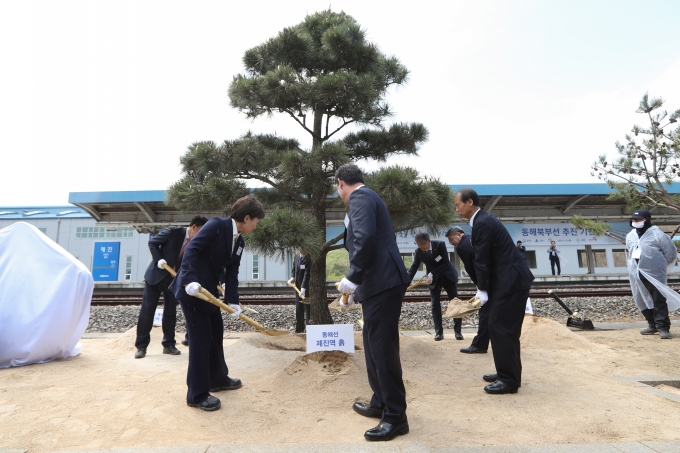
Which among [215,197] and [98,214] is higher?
[98,214]

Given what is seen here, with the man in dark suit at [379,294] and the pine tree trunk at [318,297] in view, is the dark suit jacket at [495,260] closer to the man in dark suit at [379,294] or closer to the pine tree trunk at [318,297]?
the man in dark suit at [379,294]

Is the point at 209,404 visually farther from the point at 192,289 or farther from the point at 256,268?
the point at 256,268

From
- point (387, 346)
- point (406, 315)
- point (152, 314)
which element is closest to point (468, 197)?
point (387, 346)

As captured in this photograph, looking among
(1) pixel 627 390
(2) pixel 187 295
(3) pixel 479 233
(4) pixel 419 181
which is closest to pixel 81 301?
(2) pixel 187 295

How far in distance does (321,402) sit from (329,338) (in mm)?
828

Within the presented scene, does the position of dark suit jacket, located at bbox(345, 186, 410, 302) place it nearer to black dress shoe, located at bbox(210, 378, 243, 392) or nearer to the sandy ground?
the sandy ground

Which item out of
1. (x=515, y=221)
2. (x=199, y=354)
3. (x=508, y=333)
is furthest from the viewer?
(x=515, y=221)

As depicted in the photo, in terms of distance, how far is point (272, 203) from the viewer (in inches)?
204

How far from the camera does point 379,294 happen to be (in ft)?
7.44

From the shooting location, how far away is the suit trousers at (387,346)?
84.5 inches

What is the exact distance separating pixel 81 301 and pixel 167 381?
1.75 m

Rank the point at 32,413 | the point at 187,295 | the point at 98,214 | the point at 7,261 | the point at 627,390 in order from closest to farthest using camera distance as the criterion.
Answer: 1. the point at 32,413
2. the point at 187,295
3. the point at 627,390
4. the point at 7,261
5. the point at 98,214

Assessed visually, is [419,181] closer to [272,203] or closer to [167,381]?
[272,203]

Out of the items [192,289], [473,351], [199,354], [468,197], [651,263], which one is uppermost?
[468,197]
